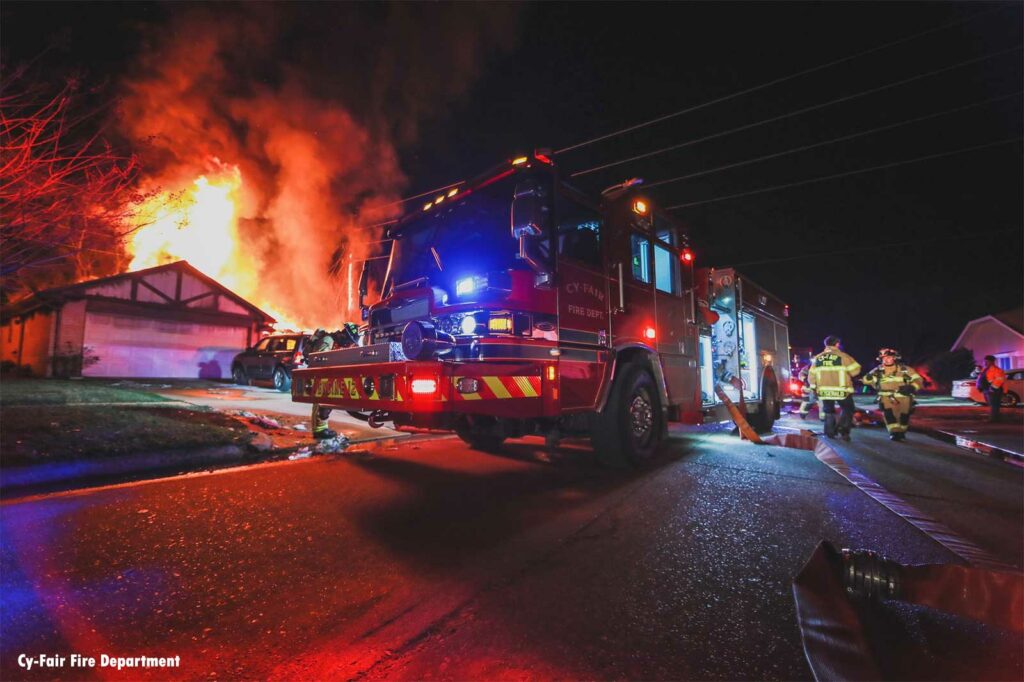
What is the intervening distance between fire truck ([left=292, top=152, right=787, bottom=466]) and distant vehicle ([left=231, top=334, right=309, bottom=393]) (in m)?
9.77

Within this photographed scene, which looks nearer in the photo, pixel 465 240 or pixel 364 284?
pixel 465 240

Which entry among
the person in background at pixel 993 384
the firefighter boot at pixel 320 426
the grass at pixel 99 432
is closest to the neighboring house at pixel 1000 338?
the person in background at pixel 993 384

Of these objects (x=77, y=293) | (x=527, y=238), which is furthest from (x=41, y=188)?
(x=77, y=293)

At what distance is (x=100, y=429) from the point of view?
234 inches

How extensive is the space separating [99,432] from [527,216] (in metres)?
5.92

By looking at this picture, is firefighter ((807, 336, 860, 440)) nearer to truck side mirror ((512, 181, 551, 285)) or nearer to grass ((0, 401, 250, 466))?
truck side mirror ((512, 181, 551, 285))

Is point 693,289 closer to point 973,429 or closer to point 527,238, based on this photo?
point 527,238

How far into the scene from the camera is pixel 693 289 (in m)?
6.82

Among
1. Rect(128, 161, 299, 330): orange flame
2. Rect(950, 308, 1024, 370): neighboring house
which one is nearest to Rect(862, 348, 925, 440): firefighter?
Rect(128, 161, 299, 330): orange flame

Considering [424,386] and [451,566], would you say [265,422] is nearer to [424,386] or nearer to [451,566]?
[424,386]

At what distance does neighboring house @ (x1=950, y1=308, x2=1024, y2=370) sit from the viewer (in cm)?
3139

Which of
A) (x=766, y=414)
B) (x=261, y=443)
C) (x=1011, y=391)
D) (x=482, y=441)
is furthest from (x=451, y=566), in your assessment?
(x=1011, y=391)

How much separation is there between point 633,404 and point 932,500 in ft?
8.77

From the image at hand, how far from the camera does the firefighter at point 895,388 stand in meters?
8.05
